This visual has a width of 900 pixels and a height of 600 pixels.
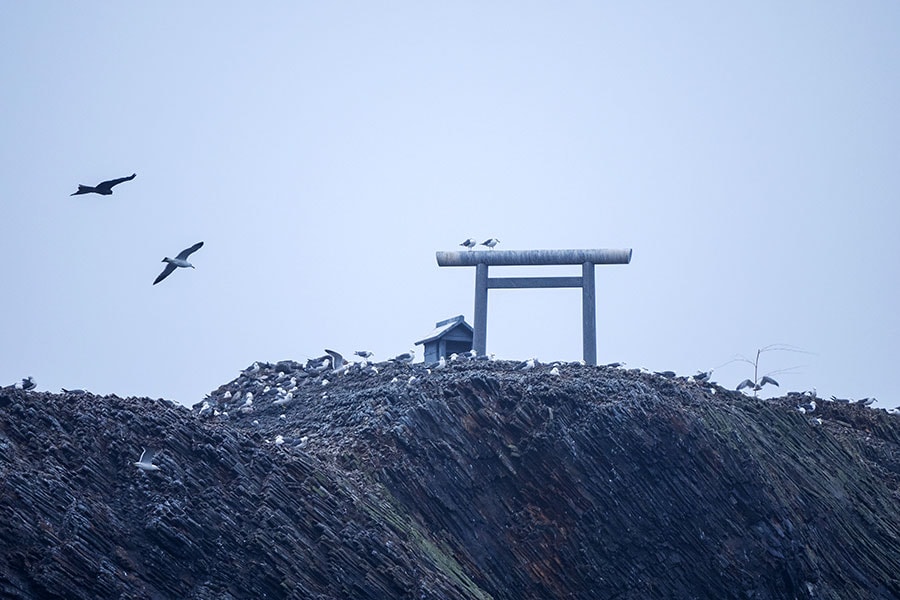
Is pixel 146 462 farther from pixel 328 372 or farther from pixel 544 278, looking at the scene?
pixel 544 278

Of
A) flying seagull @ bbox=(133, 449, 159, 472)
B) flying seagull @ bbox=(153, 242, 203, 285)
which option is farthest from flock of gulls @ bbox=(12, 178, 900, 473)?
flying seagull @ bbox=(133, 449, 159, 472)

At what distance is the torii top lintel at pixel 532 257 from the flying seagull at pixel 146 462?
13.6 meters

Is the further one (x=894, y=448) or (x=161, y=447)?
(x=894, y=448)

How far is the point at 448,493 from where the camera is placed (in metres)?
19.4

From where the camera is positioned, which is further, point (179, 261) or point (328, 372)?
point (328, 372)

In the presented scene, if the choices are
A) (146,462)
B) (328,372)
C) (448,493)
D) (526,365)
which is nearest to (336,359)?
(328,372)

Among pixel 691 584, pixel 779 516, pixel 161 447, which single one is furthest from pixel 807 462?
pixel 161 447

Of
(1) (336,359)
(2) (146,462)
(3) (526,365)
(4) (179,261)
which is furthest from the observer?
(1) (336,359)

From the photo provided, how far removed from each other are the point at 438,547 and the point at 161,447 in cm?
564

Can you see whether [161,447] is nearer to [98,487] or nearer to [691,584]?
[98,487]

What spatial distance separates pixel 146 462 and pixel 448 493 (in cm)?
624

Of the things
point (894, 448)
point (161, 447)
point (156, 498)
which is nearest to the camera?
point (156, 498)

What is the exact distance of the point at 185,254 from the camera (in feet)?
70.6

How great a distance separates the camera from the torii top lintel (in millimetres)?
27141
